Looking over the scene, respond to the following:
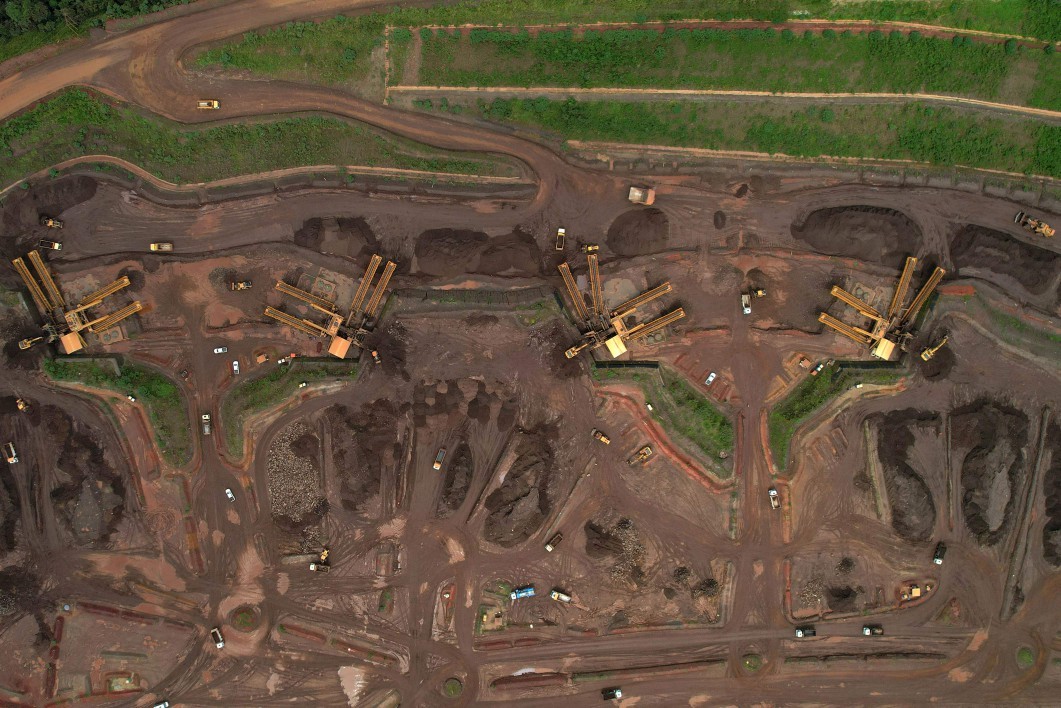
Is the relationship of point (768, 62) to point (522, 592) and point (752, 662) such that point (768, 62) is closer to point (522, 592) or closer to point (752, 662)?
point (522, 592)

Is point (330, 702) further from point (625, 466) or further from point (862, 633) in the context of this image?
point (862, 633)

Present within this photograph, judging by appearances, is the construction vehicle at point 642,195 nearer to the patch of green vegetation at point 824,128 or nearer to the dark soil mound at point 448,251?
the patch of green vegetation at point 824,128

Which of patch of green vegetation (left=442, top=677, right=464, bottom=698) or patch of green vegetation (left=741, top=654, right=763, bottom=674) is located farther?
patch of green vegetation (left=442, top=677, right=464, bottom=698)

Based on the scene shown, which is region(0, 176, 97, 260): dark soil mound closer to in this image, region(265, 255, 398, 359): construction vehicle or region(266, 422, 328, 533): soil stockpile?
region(265, 255, 398, 359): construction vehicle

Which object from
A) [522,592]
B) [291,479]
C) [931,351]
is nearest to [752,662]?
[522,592]

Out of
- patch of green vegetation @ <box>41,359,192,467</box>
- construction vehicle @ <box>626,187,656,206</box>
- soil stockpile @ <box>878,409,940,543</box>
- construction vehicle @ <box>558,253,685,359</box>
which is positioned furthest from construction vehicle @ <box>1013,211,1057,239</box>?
patch of green vegetation @ <box>41,359,192,467</box>

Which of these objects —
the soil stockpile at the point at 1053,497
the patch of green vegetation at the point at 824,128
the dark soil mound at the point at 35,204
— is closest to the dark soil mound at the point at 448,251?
the patch of green vegetation at the point at 824,128

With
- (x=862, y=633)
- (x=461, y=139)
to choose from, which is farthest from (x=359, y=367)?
(x=862, y=633)
